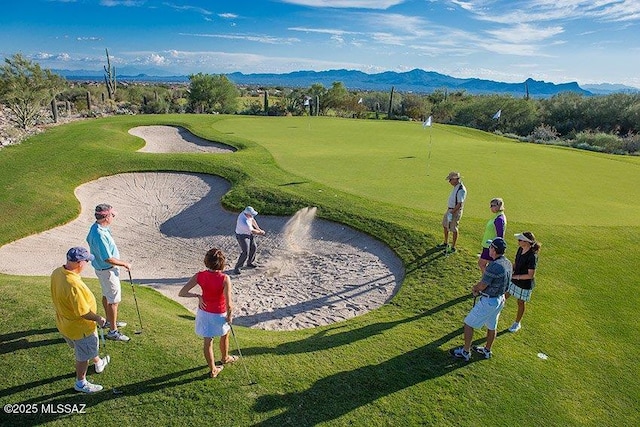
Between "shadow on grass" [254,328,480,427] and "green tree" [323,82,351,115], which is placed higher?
"green tree" [323,82,351,115]

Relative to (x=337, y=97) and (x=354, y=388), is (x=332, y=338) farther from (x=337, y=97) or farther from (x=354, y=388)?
(x=337, y=97)

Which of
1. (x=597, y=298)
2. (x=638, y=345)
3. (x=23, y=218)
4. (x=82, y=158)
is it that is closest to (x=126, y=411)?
(x=638, y=345)

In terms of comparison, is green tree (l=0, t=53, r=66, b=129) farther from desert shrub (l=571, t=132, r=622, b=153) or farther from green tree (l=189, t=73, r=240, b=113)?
desert shrub (l=571, t=132, r=622, b=153)

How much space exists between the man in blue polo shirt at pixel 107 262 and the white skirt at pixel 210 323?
186cm

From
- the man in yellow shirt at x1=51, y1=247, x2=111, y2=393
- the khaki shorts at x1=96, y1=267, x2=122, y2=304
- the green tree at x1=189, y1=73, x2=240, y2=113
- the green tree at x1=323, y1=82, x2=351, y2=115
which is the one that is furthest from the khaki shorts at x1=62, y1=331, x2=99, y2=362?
the green tree at x1=323, y1=82, x2=351, y2=115

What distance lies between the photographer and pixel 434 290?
31.5 feet

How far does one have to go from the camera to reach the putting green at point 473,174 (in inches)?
542

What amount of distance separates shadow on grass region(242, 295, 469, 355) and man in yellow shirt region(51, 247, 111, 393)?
233 centimetres

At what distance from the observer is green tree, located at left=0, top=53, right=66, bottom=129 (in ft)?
100

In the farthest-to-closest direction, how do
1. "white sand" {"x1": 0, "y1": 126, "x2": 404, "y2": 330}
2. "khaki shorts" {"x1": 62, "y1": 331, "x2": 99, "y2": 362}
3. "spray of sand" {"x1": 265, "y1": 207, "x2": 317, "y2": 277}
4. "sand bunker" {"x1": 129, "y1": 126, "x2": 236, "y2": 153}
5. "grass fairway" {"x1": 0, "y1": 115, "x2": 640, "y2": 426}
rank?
"sand bunker" {"x1": 129, "y1": 126, "x2": 236, "y2": 153} < "spray of sand" {"x1": 265, "y1": 207, "x2": 317, "y2": 277} < "white sand" {"x1": 0, "y1": 126, "x2": 404, "y2": 330} < "grass fairway" {"x1": 0, "y1": 115, "x2": 640, "y2": 426} < "khaki shorts" {"x1": 62, "y1": 331, "x2": 99, "y2": 362}

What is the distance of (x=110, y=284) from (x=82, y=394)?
6.32ft

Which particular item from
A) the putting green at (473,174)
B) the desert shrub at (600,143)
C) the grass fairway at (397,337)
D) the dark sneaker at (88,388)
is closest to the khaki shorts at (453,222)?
the grass fairway at (397,337)

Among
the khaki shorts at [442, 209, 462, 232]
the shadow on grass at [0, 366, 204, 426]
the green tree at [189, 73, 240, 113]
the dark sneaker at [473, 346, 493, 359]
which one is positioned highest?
the green tree at [189, 73, 240, 113]

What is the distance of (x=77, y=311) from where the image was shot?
521 centimetres
